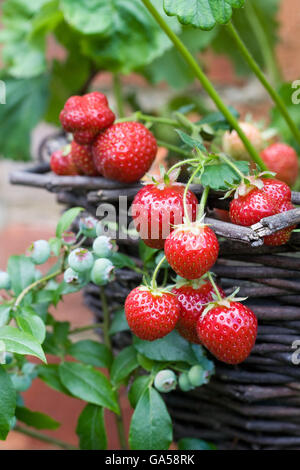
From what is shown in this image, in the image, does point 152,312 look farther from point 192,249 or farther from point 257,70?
point 257,70

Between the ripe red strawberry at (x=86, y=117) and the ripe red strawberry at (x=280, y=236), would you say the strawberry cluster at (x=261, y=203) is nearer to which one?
the ripe red strawberry at (x=280, y=236)

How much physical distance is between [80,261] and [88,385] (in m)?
0.13

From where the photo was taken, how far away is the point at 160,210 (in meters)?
0.45

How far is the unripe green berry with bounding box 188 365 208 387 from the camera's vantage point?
1.63 ft

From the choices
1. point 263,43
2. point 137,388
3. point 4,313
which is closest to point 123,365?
point 137,388

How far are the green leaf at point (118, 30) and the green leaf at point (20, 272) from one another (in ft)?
1.20

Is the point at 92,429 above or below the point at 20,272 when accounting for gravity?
below

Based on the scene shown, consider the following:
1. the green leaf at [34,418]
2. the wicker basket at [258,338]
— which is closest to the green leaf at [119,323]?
the wicker basket at [258,338]

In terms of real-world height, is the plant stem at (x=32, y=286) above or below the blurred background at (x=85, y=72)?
below

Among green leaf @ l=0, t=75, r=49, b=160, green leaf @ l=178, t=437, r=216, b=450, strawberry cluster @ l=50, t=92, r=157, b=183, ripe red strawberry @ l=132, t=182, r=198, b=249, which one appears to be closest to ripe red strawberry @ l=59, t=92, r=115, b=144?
strawberry cluster @ l=50, t=92, r=157, b=183

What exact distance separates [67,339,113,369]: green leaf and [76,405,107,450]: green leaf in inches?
1.8

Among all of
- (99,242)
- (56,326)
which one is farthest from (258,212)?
(56,326)

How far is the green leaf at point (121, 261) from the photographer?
512 mm

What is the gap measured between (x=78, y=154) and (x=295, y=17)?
830mm
